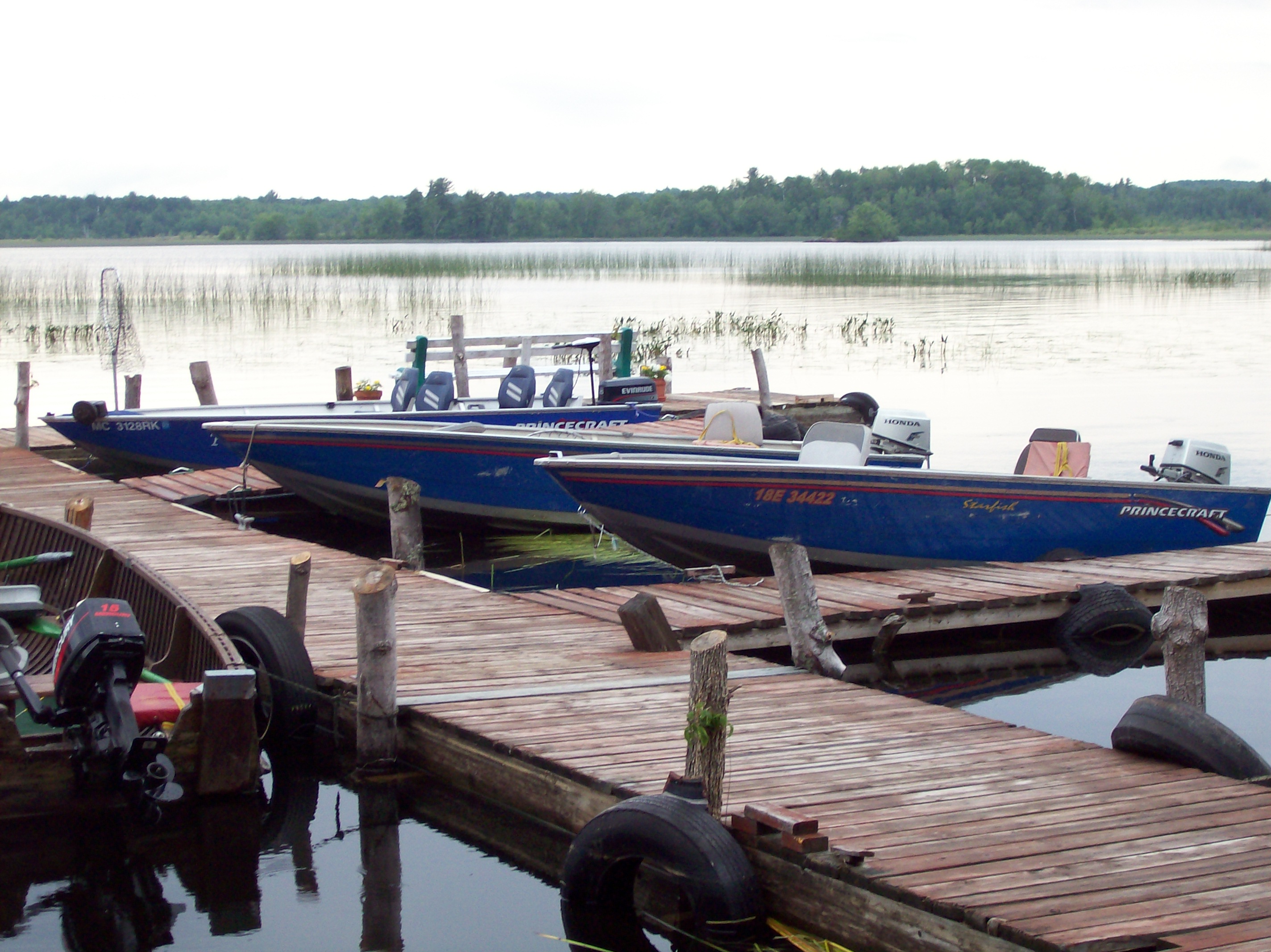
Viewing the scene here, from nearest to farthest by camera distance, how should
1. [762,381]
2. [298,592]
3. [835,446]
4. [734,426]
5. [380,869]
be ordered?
1. [380,869]
2. [298,592]
3. [835,446]
4. [734,426]
5. [762,381]

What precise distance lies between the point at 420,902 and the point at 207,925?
81 centimetres

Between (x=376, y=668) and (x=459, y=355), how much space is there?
10476 mm

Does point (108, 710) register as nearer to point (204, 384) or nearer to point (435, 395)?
point (435, 395)

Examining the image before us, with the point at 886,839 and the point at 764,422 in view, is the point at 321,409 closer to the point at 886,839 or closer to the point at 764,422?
the point at 764,422

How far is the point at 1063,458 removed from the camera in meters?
10.5

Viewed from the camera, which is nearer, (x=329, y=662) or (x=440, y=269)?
(x=329, y=662)

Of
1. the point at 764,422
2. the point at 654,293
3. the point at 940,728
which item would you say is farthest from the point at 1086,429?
the point at 654,293

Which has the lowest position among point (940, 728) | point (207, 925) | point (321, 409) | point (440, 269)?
point (207, 925)

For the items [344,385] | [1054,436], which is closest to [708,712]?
[1054,436]

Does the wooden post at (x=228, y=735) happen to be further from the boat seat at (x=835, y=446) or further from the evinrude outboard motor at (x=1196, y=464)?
the evinrude outboard motor at (x=1196, y=464)

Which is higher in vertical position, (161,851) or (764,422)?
(764,422)

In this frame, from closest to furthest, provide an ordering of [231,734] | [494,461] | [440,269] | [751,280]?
[231,734] → [494,461] → [440,269] → [751,280]

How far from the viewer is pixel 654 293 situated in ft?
165

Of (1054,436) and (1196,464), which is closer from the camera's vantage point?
(1196,464)
